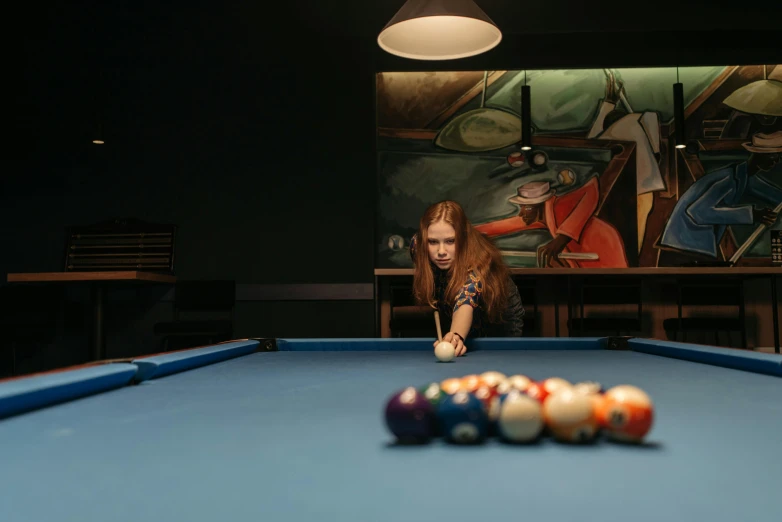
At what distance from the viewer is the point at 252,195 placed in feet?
19.0

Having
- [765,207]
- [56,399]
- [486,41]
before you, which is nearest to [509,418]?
[56,399]

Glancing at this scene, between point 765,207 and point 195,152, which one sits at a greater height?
point 195,152

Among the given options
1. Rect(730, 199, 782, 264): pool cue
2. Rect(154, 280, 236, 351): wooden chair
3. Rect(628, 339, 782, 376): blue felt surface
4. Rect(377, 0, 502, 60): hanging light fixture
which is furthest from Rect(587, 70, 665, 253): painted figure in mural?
Rect(628, 339, 782, 376): blue felt surface

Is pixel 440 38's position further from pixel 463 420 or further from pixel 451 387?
pixel 463 420

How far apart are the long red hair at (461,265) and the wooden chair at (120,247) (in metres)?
3.27

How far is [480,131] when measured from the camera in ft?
19.4

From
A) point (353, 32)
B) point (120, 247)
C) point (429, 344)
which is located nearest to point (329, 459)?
point (429, 344)

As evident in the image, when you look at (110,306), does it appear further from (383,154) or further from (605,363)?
(605,363)

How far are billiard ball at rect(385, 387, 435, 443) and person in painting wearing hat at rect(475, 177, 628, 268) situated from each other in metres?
5.01

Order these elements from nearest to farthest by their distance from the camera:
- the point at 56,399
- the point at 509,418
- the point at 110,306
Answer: the point at 509,418 → the point at 56,399 → the point at 110,306

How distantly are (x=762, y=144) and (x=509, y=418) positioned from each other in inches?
242

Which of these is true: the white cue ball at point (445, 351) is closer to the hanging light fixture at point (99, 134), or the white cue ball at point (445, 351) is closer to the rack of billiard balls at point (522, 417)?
the rack of billiard balls at point (522, 417)

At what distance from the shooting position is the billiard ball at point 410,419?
88cm

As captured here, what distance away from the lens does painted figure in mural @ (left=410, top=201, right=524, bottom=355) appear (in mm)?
2781
